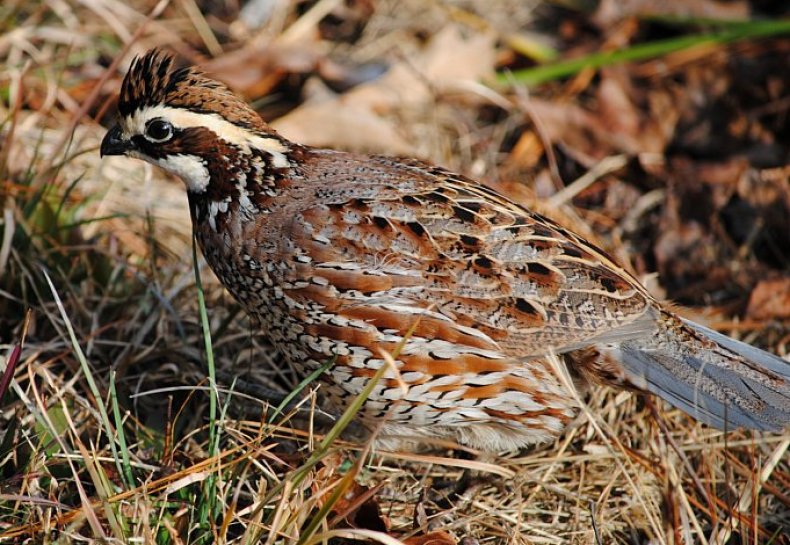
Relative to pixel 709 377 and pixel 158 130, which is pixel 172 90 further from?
pixel 709 377

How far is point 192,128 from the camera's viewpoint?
3.60 meters

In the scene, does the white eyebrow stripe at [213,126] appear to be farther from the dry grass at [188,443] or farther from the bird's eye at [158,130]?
the dry grass at [188,443]

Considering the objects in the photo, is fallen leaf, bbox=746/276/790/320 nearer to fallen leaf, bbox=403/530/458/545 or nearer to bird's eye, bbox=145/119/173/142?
fallen leaf, bbox=403/530/458/545

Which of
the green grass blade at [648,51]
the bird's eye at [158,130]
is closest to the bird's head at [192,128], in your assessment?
the bird's eye at [158,130]

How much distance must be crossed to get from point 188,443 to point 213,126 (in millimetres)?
1241

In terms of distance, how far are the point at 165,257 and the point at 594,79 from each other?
319 centimetres

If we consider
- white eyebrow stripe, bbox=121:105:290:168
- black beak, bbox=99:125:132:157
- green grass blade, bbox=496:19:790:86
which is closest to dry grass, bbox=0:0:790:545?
black beak, bbox=99:125:132:157

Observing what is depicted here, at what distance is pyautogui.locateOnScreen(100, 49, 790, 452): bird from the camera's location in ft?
11.1

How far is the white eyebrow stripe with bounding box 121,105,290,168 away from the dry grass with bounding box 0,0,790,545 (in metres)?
0.62

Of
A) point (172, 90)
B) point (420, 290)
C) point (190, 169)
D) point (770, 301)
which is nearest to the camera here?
point (420, 290)

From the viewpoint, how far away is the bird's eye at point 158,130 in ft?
11.8

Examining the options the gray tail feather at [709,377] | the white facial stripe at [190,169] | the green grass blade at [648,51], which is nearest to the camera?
the gray tail feather at [709,377]

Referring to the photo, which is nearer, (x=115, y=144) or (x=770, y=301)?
(x=115, y=144)

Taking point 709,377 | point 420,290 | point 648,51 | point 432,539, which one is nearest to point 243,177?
point 420,290
